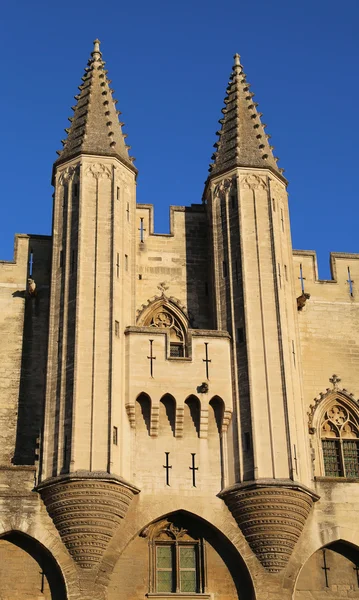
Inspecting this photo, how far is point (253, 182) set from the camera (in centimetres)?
2630

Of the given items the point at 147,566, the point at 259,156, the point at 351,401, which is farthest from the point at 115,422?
the point at 259,156

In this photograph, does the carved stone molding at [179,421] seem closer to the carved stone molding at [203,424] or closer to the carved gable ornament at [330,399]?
the carved stone molding at [203,424]

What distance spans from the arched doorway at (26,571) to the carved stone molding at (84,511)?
0.67 m

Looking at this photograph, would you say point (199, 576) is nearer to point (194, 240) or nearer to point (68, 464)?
point (68, 464)

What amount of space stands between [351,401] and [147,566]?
7.22 meters

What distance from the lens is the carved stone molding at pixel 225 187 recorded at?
2633cm

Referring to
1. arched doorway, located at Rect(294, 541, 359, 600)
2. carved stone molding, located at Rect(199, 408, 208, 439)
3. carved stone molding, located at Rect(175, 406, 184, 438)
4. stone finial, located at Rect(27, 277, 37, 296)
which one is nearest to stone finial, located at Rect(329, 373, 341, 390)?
carved stone molding, located at Rect(199, 408, 208, 439)

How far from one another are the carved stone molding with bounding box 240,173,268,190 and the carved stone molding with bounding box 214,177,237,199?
0.79 feet

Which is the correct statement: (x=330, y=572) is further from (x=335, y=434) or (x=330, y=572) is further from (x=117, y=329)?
(x=117, y=329)

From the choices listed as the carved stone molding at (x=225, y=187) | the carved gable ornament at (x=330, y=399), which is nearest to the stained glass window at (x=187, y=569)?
the carved gable ornament at (x=330, y=399)

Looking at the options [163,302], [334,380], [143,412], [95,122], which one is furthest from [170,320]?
[95,122]

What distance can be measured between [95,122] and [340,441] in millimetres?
10830

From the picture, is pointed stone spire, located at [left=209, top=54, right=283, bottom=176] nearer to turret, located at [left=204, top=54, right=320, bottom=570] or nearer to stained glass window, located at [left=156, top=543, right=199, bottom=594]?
turret, located at [left=204, top=54, right=320, bottom=570]

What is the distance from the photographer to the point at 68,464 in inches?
864
